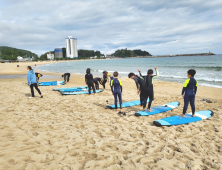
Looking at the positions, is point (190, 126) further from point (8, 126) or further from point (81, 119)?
point (8, 126)

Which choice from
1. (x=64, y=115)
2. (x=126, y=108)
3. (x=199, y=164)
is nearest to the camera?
(x=199, y=164)

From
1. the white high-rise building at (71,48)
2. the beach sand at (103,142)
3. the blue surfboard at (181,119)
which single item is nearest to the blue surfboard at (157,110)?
the beach sand at (103,142)

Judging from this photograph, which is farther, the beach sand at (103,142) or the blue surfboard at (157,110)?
the blue surfboard at (157,110)

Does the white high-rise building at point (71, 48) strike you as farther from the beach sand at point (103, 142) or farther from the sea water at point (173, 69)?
the beach sand at point (103, 142)

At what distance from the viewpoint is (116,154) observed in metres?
3.32

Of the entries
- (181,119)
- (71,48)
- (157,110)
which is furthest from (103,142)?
(71,48)

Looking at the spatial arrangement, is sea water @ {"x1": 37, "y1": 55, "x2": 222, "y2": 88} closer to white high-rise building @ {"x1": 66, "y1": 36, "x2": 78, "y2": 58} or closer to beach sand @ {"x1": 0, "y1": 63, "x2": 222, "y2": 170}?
beach sand @ {"x1": 0, "y1": 63, "x2": 222, "y2": 170}

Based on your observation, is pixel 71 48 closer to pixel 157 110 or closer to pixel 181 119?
pixel 157 110

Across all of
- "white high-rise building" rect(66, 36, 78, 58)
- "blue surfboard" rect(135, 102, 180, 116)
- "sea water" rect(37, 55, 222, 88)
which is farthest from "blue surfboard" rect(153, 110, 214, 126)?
"white high-rise building" rect(66, 36, 78, 58)

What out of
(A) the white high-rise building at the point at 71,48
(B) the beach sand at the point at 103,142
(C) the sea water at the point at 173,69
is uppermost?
(A) the white high-rise building at the point at 71,48

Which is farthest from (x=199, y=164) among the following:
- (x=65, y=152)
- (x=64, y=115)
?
(x=64, y=115)

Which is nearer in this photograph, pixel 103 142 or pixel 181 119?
pixel 103 142

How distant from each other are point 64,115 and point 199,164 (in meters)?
4.97

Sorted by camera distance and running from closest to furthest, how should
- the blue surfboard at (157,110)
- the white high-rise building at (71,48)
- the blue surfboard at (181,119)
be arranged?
the blue surfboard at (181,119), the blue surfboard at (157,110), the white high-rise building at (71,48)
